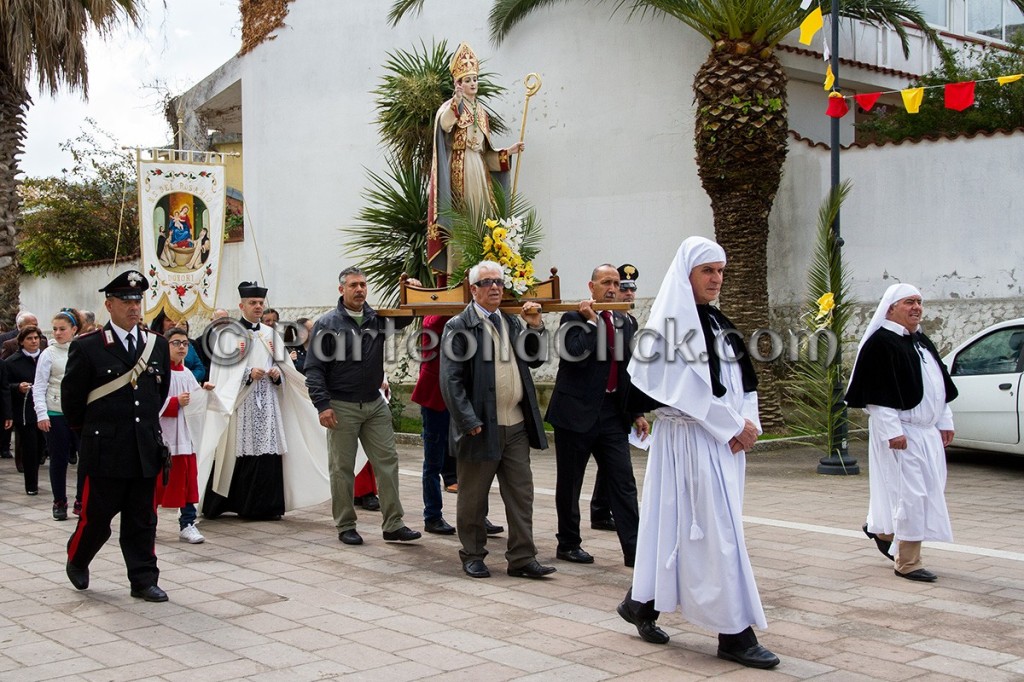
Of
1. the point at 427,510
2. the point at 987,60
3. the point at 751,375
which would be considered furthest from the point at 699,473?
the point at 987,60

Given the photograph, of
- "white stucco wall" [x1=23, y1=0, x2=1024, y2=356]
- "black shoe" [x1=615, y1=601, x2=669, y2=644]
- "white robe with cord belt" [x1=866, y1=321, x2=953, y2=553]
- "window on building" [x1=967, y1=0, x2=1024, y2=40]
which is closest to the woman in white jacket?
"white stucco wall" [x1=23, y1=0, x2=1024, y2=356]

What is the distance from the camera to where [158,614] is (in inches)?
249

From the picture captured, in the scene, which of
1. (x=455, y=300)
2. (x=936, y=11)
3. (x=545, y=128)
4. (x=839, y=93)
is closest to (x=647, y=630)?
(x=455, y=300)

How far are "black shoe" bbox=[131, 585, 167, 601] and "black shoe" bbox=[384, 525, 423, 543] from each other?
2054 mm

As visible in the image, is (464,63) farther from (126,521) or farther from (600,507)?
(126,521)

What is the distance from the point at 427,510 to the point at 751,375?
3994mm

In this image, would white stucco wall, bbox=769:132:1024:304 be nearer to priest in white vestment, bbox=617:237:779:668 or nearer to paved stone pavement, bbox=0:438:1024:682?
paved stone pavement, bbox=0:438:1024:682

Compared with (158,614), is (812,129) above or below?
above

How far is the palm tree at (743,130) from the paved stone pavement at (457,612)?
532 cm

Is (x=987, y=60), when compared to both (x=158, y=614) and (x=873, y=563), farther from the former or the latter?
(x=158, y=614)

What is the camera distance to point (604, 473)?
7.71m

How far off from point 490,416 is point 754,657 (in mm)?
2569

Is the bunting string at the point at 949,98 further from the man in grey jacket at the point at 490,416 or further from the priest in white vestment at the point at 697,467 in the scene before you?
the priest in white vestment at the point at 697,467

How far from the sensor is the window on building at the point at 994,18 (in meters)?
19.2
